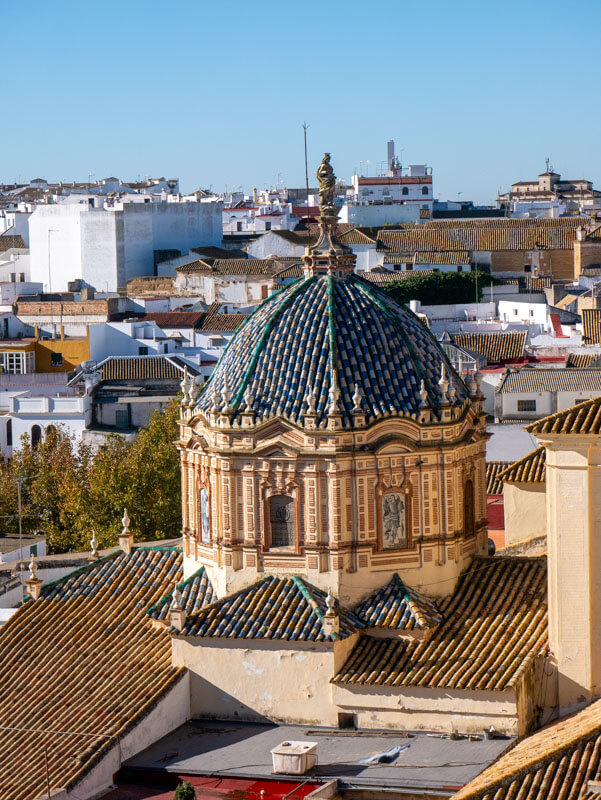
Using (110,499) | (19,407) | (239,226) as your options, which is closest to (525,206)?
(239,226)

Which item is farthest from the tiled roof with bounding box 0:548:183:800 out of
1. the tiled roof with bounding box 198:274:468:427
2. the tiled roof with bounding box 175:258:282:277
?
the tiled roof with bounding box 175:258:282:277

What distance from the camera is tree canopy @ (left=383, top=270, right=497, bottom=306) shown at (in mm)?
88312

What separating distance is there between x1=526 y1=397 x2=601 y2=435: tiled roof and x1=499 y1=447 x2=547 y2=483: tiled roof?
22.4 ft

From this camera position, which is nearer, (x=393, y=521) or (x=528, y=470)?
(x=393, y=521)

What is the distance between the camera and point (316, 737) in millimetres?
25719

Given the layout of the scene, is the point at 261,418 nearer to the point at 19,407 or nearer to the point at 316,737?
the point at 316,737

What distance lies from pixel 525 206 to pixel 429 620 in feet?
398

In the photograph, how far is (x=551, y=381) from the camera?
5700 centimetres

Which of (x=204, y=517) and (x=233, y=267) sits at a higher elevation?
(x=233, y=267)

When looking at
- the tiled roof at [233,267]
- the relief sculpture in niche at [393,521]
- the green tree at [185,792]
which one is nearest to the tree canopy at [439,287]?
the tiled roof at [233,267]

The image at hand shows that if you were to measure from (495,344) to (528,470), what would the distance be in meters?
38.6

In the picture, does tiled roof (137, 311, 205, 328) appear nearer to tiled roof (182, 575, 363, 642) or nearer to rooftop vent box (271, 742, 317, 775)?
tiled roof (182, 575, 363, 642)

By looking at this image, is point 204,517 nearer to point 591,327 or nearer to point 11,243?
point 591,327

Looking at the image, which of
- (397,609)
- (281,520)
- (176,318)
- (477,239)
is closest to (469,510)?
(397,609)
